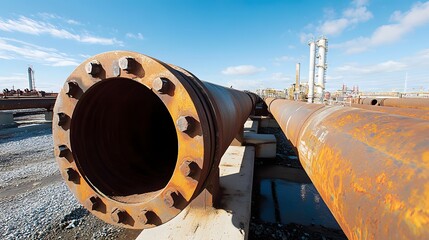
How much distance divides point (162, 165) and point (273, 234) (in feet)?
8.80

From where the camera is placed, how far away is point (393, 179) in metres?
0.58

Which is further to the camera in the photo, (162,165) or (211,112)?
(162,165)

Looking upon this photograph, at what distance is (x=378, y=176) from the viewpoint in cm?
65

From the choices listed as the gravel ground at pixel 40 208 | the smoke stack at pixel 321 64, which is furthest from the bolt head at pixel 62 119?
the smoke stack at pixel 321 64

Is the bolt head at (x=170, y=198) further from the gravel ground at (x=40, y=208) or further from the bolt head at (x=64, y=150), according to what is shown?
the gravel ground at (x=40, y=208)

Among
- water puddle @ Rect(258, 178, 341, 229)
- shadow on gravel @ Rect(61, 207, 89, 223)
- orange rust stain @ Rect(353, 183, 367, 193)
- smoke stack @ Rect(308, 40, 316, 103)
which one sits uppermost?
smoke stack @ Rect(308, 40, 316, 103)

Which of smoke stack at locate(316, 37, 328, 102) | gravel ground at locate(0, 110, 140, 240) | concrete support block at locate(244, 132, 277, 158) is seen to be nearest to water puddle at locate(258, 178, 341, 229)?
concrete support block at locate(244, 132, 277, 158)

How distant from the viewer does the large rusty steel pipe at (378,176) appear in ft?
1.66

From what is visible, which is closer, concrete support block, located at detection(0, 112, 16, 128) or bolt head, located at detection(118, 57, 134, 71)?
bolt head, located at detection(118, 57, 134, 71)

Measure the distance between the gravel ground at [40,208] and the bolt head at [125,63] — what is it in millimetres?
3213

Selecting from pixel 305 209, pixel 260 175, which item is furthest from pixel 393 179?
pixel 260 175

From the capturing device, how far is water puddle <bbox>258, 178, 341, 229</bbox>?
413 cm

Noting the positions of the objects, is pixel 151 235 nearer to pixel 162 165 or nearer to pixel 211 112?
pixel 162 165

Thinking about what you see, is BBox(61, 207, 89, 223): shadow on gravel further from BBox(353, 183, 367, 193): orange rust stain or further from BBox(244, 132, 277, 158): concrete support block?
BBox(244, 132, 277, 158): concrete support block
